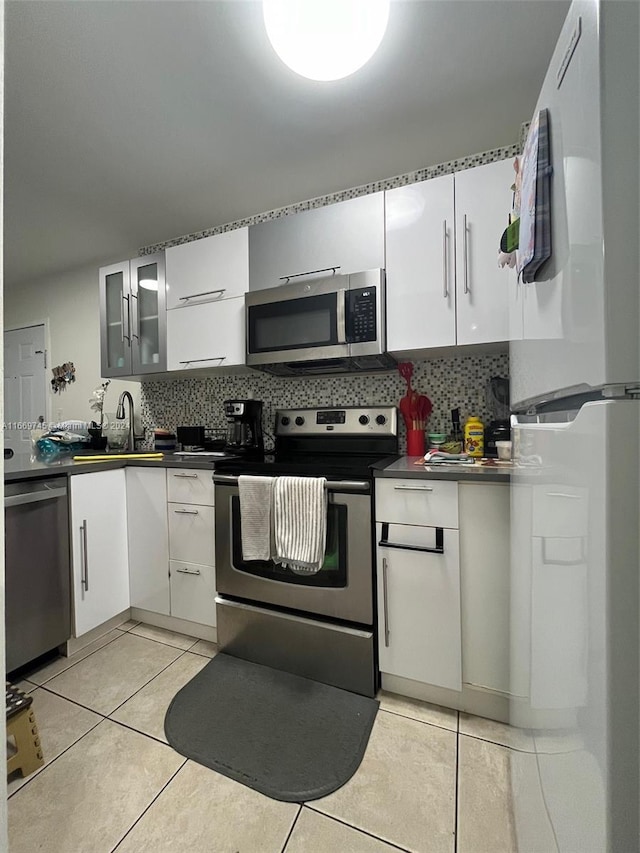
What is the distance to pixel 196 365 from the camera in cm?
217

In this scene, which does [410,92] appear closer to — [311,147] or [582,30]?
[311,147]

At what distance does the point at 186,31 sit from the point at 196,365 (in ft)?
4.52

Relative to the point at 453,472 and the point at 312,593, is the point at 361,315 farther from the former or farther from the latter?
the point at 312,593

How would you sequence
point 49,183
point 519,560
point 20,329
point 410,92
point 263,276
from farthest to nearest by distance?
point 20,329, point 49,183, point 263,276, point 410,92, point 519,560

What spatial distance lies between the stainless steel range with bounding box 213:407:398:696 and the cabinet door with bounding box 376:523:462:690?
0.22 feet

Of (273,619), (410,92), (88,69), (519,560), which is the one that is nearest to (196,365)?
(88,69)

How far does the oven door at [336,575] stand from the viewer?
1.45 m

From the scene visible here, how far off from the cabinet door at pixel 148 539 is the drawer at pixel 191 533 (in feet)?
0.17

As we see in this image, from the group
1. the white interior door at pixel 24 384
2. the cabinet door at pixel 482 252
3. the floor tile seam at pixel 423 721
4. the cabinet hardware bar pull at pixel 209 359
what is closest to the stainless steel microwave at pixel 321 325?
the cabinet hardware bar pull at pixel 209 359

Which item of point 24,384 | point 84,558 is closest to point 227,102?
point 84,558

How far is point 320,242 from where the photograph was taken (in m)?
1.83

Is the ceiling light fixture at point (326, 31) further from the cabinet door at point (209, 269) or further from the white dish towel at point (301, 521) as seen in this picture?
the white dish towel at point (301, 521)

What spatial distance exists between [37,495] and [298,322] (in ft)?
4.65

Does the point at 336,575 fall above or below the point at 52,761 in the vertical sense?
above
